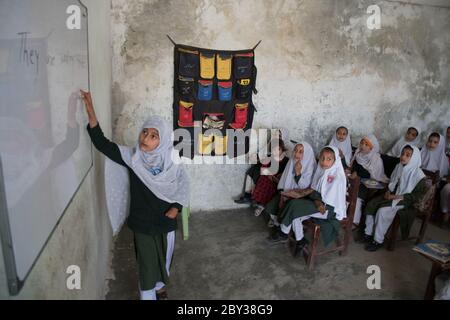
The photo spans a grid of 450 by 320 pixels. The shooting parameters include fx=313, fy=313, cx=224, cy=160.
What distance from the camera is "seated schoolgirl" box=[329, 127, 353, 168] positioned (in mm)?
4227

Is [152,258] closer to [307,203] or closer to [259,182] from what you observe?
[307,203]

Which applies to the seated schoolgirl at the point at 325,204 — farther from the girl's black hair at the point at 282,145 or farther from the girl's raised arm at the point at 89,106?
the girl's raised arm at the point at 89,106

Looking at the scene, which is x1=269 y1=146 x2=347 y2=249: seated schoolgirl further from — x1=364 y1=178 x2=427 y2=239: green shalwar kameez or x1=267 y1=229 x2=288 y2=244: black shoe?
x1=364 y1=178 x2=427 y2=239: green shalwar kameez

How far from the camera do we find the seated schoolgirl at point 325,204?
9.66ft

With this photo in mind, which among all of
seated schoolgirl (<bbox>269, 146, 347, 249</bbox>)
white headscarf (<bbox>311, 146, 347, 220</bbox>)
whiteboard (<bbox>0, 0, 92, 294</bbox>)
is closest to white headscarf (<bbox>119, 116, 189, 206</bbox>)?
whiteboard (<bbox>0, 0, 92, 294</bbox>)

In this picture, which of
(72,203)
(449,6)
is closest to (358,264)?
(72,203)

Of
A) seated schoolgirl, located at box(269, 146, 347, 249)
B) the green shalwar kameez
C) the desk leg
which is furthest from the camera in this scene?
the green shalwar kameez

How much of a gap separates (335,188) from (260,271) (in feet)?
3.46

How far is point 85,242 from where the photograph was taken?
179 centimetres

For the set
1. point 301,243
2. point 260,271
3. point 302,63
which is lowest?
point 260,271

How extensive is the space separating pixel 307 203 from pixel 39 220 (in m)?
2.39

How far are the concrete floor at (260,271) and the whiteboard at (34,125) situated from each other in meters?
1.50

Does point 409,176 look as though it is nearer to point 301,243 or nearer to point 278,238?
point 301,243

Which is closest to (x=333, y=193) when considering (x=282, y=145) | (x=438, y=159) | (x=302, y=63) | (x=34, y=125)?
(x=282, y=145)
